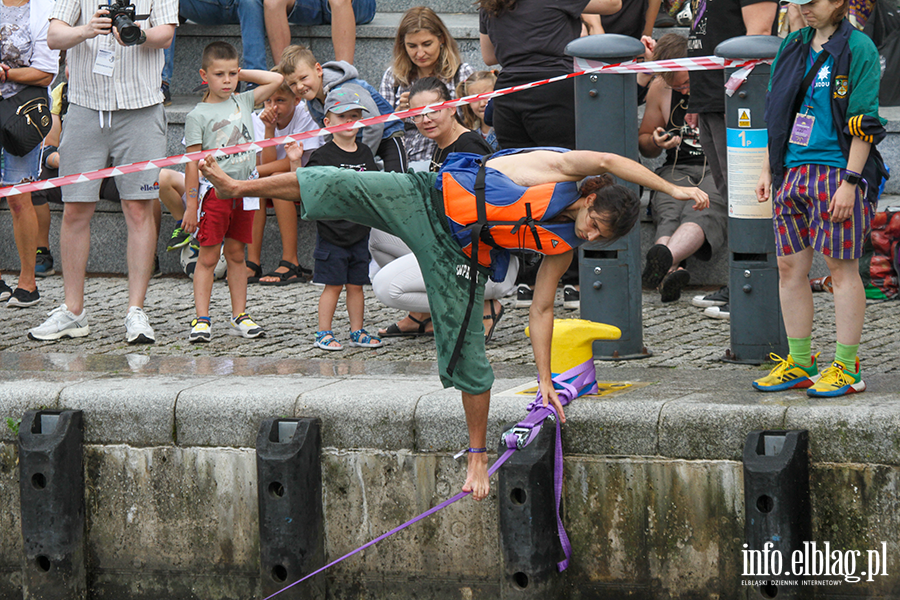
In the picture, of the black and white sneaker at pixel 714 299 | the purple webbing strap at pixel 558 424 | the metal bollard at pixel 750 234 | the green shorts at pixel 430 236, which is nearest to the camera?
the green shorts at pixel 430 236

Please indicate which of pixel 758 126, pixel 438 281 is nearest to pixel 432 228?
pixel 438 281

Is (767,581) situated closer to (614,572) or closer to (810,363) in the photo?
(614,572)

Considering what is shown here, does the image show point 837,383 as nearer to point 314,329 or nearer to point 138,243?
point 314,329

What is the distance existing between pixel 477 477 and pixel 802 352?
1.45 m

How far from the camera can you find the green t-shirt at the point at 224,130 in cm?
650

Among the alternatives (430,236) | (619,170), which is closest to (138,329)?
(430,236)

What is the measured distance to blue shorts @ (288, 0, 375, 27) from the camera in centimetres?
932

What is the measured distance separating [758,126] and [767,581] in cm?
214

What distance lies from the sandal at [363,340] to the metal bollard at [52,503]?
1.76 m

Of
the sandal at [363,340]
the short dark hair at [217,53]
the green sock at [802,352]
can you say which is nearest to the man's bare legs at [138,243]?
the short dark hair at [217,53]

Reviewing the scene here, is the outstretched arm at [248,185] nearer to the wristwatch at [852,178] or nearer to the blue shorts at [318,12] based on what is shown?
the wristwatch at [852,178]

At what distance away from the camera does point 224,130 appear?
6.57 meters

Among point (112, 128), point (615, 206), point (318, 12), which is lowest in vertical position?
point (615, 206)

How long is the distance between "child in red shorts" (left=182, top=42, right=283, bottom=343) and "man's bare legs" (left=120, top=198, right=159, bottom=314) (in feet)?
0.68
